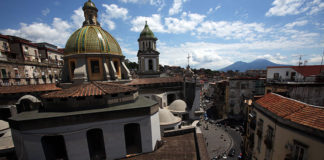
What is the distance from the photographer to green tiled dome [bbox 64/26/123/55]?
1761cm

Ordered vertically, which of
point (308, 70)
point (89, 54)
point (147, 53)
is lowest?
point (308, 70)

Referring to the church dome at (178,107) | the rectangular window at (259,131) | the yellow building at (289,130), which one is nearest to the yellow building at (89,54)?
the church dome at (178,107)

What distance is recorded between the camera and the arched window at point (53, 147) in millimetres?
9484

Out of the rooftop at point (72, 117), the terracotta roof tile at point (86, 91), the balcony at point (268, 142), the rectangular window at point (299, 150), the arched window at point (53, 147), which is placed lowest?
the arched window at point (53, 147)

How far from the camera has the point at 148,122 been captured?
10680 mm

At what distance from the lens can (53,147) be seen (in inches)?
423

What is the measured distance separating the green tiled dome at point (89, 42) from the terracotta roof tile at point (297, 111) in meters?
20.5

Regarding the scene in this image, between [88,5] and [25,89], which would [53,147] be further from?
[88,5]

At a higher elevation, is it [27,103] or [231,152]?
[27,103]

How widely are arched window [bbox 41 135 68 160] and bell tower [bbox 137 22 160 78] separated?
2139cm

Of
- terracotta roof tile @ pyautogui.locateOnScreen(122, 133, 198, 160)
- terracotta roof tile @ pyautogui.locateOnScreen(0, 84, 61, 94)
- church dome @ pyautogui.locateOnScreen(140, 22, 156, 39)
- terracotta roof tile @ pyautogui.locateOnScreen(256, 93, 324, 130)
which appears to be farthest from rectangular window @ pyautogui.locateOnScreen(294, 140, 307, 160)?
church dome @ pyautogui.locateOnScreen(140, 22, 156, 39)

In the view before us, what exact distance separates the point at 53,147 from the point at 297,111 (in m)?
18.8

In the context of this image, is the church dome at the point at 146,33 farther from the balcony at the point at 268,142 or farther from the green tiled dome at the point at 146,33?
the balcony at the point at 268,142

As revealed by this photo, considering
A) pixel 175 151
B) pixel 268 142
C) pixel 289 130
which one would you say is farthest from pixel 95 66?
pixel 289 130
